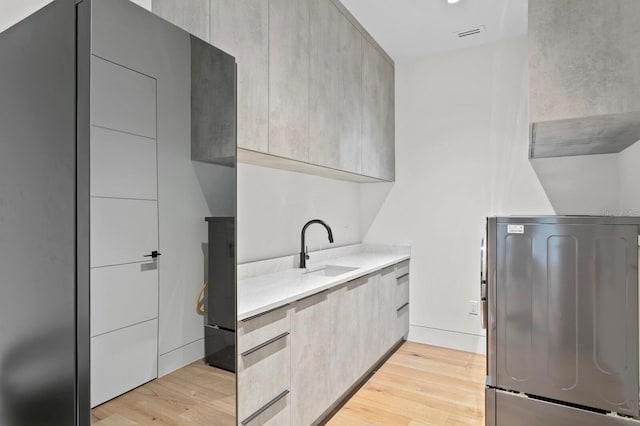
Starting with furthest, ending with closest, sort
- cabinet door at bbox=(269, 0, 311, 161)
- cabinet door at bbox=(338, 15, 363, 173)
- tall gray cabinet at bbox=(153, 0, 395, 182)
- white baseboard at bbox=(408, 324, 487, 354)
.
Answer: white baseboard at bbox=(408, 324, 487, 354) < cabinet door at bbox=(338, 15, 363, 173) < cabinet door at bbox=(269, 0, 311, 161) < tall gray cabinet at bbox=(153, 0, 395, 182)

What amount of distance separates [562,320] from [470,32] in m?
2.36

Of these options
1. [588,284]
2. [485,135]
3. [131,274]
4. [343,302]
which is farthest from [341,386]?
[485,135]

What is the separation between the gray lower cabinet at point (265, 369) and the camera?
1448 mm

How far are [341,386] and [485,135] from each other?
2.44m

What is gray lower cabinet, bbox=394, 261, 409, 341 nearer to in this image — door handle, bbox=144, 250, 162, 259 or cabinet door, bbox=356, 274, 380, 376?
cabinet door, bbox=356, 274, 380, 376

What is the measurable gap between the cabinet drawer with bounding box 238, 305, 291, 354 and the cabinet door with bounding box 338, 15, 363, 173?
1.28 m

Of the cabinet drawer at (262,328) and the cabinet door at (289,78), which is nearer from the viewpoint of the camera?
the cabinet drawer at (262,328)

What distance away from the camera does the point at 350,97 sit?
278cm

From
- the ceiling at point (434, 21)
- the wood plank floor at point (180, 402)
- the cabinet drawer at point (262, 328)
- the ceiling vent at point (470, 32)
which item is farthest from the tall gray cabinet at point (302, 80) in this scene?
the wood plank floor at point (180, 402)

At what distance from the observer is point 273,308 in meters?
1.61

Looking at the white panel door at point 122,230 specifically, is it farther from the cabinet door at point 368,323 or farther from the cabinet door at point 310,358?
the cabinet door at point 368,323

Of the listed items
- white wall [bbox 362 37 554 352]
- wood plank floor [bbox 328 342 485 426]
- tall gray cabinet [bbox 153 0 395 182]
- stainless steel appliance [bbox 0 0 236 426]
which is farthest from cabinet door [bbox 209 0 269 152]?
white wall [bbox 362 37 554 352]

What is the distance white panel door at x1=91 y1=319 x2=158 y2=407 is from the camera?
78 centimetres

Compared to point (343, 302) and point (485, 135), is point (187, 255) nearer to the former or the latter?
point (343, 302)
